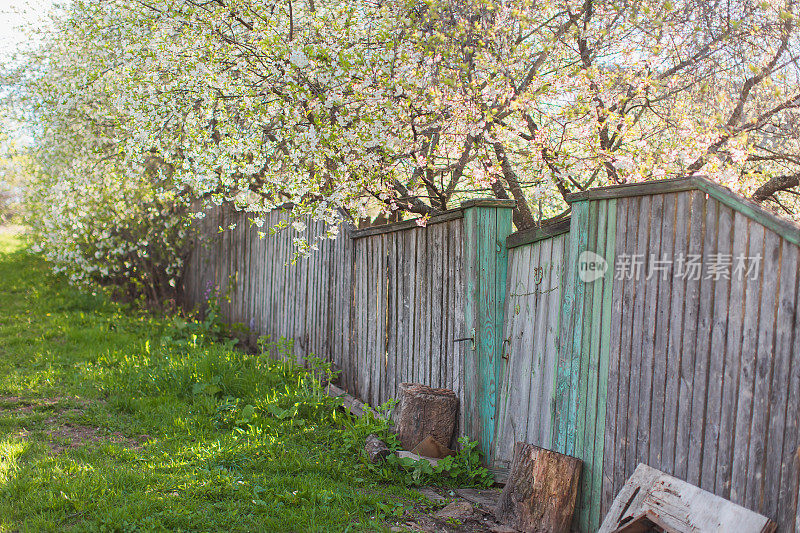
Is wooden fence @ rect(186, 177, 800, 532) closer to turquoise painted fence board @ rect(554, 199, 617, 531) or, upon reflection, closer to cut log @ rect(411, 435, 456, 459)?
turquoise painted fence board @ rect(554, 199, 617, 531)

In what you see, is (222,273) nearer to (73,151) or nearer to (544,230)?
(73,151)

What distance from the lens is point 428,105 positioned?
496cm

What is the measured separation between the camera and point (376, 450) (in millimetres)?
4496

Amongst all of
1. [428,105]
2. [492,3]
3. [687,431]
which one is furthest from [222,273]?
[687,431]

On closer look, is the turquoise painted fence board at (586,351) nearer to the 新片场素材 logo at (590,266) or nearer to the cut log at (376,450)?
the 新片场素材 logo at (590,266)

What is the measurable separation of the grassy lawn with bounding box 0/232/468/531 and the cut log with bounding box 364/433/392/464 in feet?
0.28

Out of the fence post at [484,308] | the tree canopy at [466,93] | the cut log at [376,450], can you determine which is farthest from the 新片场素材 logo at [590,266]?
the cut log at [376,450]

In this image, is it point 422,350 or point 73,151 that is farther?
point 73,151

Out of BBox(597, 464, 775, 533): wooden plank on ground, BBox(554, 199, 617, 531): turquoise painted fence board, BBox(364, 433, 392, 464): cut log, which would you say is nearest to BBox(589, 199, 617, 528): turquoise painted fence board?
BBox(554, 199, 617, 531): turquoise painted fence board

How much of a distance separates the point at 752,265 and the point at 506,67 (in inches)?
103

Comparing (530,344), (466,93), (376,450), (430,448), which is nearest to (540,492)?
(530,344)

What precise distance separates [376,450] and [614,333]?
1.94 metres

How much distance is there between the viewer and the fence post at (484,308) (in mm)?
4570

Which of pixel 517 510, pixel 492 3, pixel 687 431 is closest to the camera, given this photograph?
pixel 687 431
